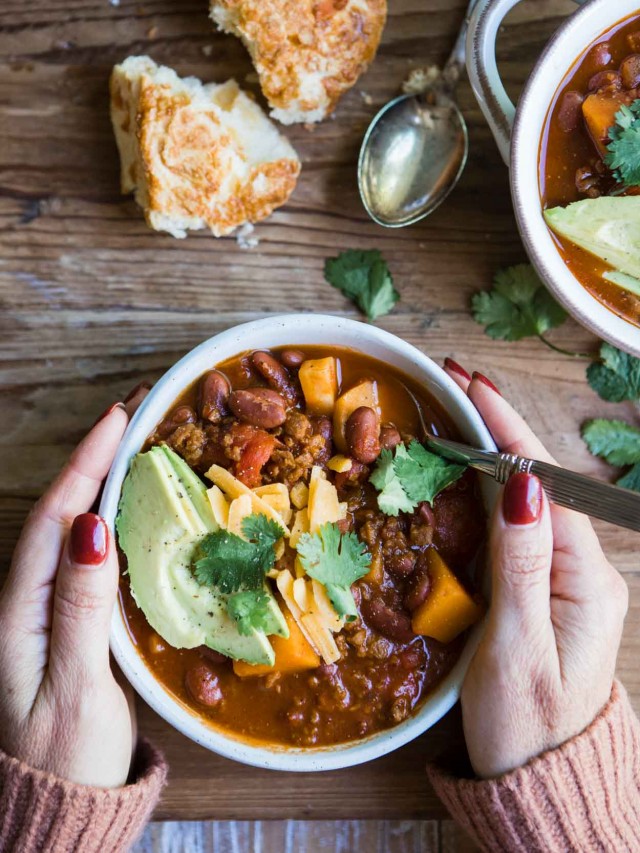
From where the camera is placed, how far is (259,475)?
2451mm

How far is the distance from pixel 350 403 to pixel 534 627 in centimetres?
82

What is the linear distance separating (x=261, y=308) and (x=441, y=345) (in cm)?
65

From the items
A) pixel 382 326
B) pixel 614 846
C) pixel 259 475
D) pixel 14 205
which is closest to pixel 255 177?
pixel 382 326

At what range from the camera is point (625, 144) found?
2438 millimetres

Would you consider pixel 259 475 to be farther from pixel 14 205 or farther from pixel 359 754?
pixel 14 205

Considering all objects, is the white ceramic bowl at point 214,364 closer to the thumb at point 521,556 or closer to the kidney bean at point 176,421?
the kidney bean at point 176,421

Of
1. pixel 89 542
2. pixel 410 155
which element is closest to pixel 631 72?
pixel 410 155

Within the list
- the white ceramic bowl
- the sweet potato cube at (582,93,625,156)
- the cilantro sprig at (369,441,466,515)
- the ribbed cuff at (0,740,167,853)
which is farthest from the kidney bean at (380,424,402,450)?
the ribbed cuff at (0,740,167,853)

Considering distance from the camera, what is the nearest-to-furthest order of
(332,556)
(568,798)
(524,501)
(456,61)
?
(524,501)
(332,556)
(568,798)
(456,61)

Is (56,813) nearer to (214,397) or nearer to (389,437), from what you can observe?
(214,397)

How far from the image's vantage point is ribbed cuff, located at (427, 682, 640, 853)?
242cm

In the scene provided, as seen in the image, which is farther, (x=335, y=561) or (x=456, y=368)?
(x=456, y=368)

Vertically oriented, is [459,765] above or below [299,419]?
below

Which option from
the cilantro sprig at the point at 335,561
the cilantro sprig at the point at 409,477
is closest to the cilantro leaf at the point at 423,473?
the cilantro sprig at the point at 409,477
